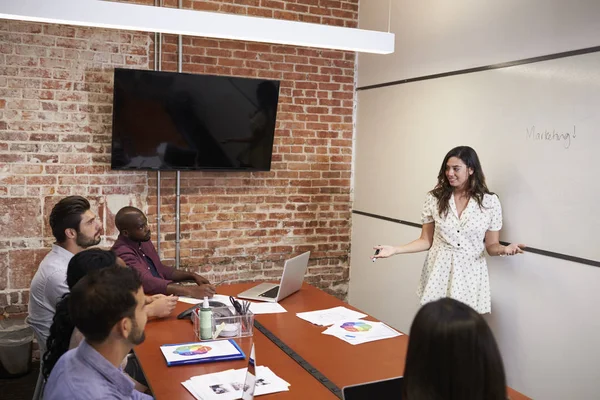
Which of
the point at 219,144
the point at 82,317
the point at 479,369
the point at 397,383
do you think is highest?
the point at 219,144

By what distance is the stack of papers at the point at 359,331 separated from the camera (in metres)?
2.84

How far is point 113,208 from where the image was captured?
4.62 metres

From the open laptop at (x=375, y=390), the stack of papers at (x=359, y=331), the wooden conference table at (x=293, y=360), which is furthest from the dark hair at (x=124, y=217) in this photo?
the open laptop at (x=375, y=390)

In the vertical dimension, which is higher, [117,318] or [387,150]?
[387,150]

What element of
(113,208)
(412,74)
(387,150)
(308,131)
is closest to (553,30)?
(412,74)

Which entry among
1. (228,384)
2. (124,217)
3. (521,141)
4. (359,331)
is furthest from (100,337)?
(521,141)

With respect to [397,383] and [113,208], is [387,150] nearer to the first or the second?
[113,208]

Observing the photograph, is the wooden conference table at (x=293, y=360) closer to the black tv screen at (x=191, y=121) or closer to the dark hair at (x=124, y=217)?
the dark hair at (x=124, y=217)

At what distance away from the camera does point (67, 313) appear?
8.07 ft

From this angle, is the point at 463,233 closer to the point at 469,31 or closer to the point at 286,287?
the point at 286,287

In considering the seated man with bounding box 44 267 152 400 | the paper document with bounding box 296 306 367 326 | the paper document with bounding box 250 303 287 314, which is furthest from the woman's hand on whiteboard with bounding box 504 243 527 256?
the seated man with bounding box 44 267 152 400

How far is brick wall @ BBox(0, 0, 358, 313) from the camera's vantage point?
4.30m

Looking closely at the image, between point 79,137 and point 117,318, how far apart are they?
112 inches

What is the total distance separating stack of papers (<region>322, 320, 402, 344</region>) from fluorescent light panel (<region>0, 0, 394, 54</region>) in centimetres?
145
